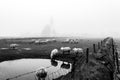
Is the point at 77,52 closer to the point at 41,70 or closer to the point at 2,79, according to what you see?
the point at 41,70

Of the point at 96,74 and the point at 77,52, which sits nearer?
the point at 96,74

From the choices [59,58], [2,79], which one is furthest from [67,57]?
[2,79]

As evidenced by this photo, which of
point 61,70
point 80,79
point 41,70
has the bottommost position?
point 61,70

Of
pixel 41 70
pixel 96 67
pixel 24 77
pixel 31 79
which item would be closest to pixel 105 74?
pixel 96 67

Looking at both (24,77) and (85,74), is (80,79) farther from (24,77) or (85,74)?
(24,77)

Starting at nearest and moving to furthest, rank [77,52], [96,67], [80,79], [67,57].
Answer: [80,79], [96,67], [67,57], [77,52]

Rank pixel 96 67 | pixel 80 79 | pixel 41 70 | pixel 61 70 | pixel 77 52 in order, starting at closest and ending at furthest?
1. pixel 80 79
2. pixel 96 67
3. pixel 41 70
4. pixel 61 70
5. pixel 77 52

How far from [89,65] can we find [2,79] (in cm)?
1751

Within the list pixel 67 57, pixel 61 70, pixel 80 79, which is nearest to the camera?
pixel 80 79

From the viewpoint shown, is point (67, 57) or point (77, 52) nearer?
point (67, 57)

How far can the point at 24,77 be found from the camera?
27.3 m

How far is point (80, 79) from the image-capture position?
1466 cm

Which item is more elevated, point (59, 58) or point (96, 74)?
point (96, 74)

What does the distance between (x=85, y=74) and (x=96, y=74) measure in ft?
3.92
